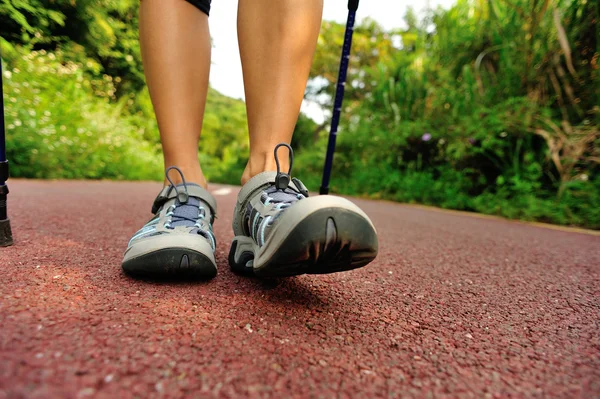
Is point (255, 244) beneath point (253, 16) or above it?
beneath

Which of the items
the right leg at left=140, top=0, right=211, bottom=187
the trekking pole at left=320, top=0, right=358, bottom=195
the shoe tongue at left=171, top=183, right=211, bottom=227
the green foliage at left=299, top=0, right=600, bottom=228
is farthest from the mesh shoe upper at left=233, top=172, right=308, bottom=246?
the green foliage at left=299, top=0, right=600, bottom=228

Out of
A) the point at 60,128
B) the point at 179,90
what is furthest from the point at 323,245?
the point at 60,128

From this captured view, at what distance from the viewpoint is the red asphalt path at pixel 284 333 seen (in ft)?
1.44

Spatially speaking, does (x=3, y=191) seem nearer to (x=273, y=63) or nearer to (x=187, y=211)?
(x=187, y=211)

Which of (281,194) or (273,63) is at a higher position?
(273,63)

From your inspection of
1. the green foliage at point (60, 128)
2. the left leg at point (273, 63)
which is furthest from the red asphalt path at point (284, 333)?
the green foliage at point (60, 128)

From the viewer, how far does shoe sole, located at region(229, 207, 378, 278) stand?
0.59 meters

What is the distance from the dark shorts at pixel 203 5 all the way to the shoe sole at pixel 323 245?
0.76 m

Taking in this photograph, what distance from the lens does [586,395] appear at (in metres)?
0.46

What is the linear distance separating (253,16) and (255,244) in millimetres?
559

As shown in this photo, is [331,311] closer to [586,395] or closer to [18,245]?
[586,395]

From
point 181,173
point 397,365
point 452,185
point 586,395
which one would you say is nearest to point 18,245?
point 181,173

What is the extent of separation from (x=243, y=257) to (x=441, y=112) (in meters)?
4.21

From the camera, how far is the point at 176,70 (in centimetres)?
100
